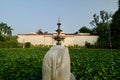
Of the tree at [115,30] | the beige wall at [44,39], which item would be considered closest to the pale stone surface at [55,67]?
the tree at [115,30]

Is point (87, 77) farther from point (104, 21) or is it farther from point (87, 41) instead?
point (104, 21)

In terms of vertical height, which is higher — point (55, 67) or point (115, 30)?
point (115, 30)

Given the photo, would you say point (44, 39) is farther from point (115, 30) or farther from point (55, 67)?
point (55, 67)

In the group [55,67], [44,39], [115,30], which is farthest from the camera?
[44,39]

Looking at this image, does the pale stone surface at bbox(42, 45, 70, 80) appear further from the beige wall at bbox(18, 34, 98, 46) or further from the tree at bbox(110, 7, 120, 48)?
the beige wall at bbox(18, 34, 98, 46)

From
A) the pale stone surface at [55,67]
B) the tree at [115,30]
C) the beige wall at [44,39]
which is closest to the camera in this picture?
the pale stone surface at [55,67]

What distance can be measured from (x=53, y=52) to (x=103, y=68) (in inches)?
127

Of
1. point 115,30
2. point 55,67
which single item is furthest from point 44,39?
point 55,67

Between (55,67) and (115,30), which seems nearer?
(55,67)

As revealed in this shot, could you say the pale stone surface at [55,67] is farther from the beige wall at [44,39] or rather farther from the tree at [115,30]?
the beige wall at [44,39]

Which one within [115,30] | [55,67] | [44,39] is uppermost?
[115,30]

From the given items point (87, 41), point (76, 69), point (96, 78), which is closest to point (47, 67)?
point (96, 78)

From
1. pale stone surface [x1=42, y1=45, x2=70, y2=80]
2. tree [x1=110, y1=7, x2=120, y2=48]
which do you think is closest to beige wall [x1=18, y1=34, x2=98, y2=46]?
tree [x1=110, y1=7, x2=120, y2=48]

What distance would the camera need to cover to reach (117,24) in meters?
39.3
